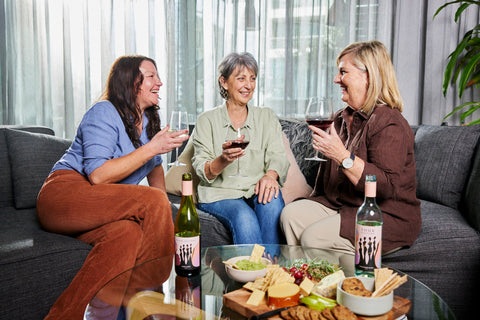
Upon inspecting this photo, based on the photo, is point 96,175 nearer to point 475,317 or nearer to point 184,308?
point 184,308

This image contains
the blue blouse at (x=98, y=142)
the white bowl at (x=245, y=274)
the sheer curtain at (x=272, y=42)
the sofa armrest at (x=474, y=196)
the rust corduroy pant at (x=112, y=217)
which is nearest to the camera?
the white bowl at (x=245, y=274)

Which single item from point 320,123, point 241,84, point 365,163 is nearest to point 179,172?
point 241,84

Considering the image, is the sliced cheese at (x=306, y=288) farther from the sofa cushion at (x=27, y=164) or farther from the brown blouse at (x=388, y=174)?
the sofa cushion at (x=27, y=164)

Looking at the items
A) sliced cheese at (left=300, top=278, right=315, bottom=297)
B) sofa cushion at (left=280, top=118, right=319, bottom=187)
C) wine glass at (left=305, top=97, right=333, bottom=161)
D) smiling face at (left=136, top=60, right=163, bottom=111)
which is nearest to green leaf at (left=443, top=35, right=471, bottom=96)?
sofa cushion at (left=280, top=118, right=319, bottom=187)

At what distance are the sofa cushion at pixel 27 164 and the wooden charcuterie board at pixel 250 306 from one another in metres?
1.58

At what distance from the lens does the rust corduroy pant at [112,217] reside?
1.64 metres

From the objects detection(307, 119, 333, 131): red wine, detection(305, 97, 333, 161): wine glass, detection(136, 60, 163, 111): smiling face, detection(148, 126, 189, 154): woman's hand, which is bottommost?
detection(148, 126, 189, 154): woman's hand

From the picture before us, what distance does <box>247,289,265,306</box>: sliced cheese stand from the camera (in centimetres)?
102

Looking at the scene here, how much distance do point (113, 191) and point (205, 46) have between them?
215cm

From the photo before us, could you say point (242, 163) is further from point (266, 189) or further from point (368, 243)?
point (368, 243)

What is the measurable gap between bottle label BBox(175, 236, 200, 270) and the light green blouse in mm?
943

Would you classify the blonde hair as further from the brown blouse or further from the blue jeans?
the blue jeans

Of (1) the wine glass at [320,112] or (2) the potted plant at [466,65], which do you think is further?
(2) the potted plant at [466,65]

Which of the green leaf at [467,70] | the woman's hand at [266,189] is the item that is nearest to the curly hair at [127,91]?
the woman's hand at [266,189]
